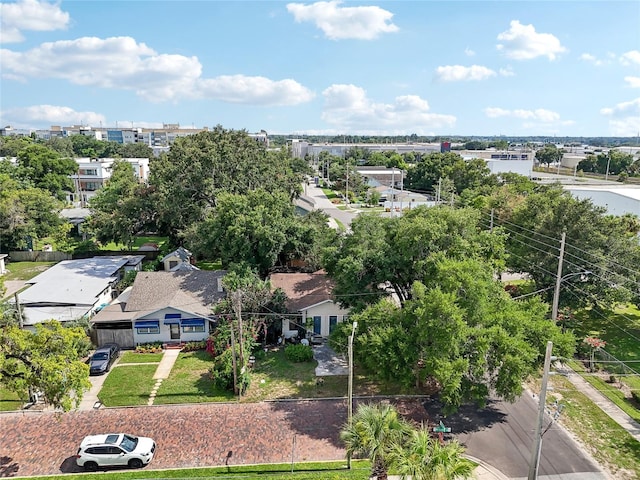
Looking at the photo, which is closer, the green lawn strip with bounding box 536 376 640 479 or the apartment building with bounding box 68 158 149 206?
the green lawn strip with bounding box 536 376 640 479

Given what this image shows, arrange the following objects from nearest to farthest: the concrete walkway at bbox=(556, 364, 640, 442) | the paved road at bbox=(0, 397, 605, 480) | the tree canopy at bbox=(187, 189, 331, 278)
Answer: the paved road at bbox=(0, 397, 605, 480)
the concrete walkway at bbox=(556, 364, 640, 442)
the tree canopy at bbox=(187, 189, 331, 278)

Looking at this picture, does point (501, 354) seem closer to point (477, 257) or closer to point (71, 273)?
point (477, 257)

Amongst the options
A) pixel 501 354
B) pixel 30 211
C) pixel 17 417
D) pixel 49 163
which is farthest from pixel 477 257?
pixel 49 163

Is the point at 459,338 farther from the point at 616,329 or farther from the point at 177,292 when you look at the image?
the point at 177,292

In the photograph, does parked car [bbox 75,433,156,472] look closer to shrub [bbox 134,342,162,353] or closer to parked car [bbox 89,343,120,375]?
parked car [bbox 89,343,120,375]

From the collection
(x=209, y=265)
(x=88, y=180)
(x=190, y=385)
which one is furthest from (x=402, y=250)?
Answer: (x=88, y=180)

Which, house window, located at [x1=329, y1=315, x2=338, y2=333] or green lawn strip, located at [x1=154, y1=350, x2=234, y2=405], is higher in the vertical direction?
house window, located at [x1=329, y1=315, x2=338, y2=333]

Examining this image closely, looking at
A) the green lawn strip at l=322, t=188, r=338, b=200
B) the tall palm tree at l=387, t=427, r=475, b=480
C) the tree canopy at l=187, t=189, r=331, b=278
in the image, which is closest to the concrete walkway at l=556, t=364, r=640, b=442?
the tall palm tree at l=387, t=427, r=475, b=480
